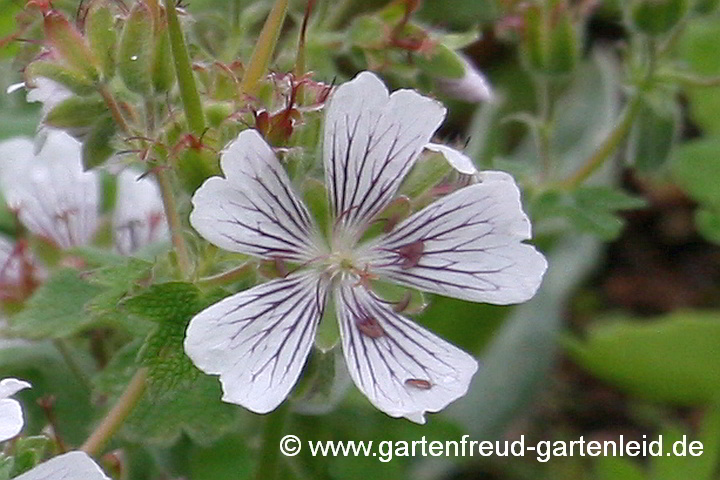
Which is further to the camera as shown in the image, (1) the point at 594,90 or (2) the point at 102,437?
(1) the point at 594,90

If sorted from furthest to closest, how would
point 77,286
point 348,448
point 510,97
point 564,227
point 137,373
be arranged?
point 510,97
point 564,227
point 348,448
point 77,286
point 137,373

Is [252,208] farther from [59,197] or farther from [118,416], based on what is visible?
[59,197]

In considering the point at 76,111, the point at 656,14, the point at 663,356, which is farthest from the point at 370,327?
the point at 663,356

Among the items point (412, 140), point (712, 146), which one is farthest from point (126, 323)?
point (712, 146)

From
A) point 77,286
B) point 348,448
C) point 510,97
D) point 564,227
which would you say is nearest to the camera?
point 77,286

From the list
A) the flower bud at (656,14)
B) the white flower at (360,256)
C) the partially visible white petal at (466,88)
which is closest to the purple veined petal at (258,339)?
the white flower at (360,256)

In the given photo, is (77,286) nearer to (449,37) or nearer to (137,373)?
(137,373)

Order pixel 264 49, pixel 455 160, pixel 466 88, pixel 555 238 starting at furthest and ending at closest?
pixel 555 238, pixel 466 88, pixel 264 49, pixel 455 160
